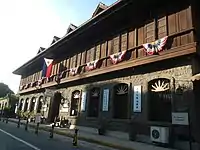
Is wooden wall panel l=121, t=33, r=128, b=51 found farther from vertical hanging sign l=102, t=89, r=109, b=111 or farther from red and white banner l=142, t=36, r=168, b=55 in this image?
vertical hanging sign l=102, t=89, r=109, b=111

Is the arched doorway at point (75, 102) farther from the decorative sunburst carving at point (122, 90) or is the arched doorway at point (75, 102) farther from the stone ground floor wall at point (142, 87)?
the decorative sunburst carving at point (122, 90)

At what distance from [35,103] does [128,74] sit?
1920 cm

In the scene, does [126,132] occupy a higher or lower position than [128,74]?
lower

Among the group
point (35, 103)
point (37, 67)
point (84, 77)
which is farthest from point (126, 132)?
point (37, 67)

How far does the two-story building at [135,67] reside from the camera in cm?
1235

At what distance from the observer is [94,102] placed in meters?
19.0

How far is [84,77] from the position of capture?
19828 mm

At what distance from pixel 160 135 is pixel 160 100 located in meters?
2.19

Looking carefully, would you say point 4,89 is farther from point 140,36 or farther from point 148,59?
point 148,59

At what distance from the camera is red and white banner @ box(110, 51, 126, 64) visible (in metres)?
16.1

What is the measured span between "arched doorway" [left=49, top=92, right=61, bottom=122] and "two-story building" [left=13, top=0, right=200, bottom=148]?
5.54 ft

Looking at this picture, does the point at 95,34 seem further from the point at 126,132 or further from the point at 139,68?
the point at 126,132

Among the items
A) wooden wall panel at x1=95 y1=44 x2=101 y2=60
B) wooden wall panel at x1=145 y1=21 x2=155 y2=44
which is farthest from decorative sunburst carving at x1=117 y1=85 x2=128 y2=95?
wooden wall panel at x1=95 y1=44 x2=101 y2=60

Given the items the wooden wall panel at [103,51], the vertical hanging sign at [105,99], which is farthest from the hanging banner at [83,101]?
the wooden wall panel at [103,51]
